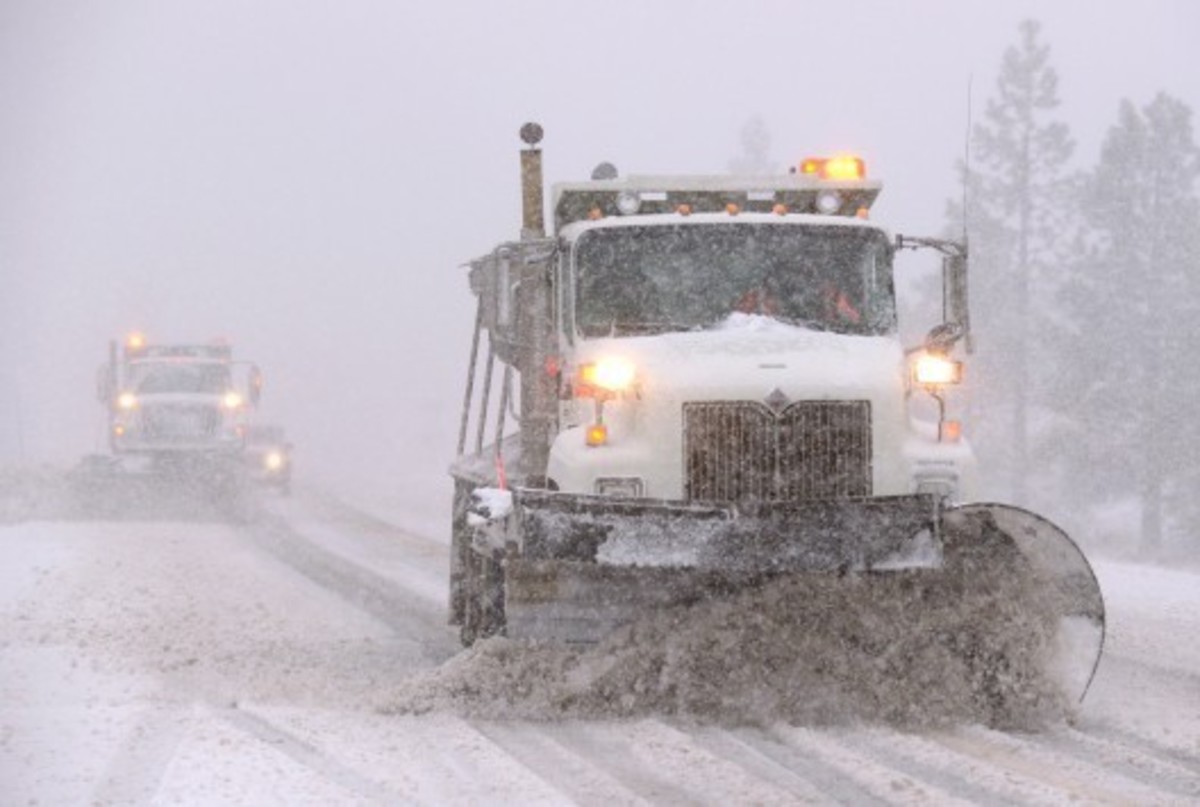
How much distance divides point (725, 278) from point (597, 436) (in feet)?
4.76

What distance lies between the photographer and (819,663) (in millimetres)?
7621

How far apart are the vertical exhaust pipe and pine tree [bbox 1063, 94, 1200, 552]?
2773cm

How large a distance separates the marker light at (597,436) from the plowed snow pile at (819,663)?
3.04 feet

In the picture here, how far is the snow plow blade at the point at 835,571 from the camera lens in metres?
7.17

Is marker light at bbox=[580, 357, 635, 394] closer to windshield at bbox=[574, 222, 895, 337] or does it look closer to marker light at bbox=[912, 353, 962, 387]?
windshield at bbox=[574, 222, 895, 337]

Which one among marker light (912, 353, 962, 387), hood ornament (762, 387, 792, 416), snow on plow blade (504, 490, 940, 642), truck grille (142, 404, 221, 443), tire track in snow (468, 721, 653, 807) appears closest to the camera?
tire track in snow (468, 721, 653, 807)

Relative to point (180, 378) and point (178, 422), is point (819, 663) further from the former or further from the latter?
point (180, 378)

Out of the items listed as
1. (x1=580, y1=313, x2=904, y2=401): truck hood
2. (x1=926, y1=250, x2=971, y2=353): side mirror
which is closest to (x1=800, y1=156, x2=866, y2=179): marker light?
(x1=926, y1=250, x2=971, y2=353): side mirror

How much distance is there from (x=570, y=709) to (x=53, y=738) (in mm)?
2376

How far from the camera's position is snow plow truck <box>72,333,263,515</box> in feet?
76.6

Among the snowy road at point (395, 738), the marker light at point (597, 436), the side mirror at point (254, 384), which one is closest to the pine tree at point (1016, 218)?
the side mirror at point (254, 384)

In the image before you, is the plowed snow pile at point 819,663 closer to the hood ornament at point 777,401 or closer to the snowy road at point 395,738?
the snowy road at point 395,738

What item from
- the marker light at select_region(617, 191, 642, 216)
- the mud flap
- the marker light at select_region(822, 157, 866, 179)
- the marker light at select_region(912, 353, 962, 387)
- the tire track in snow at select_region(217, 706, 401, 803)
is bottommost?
the tire track in snow at select_region(217, 706, 401, 803)

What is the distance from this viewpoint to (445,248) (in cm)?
16412
